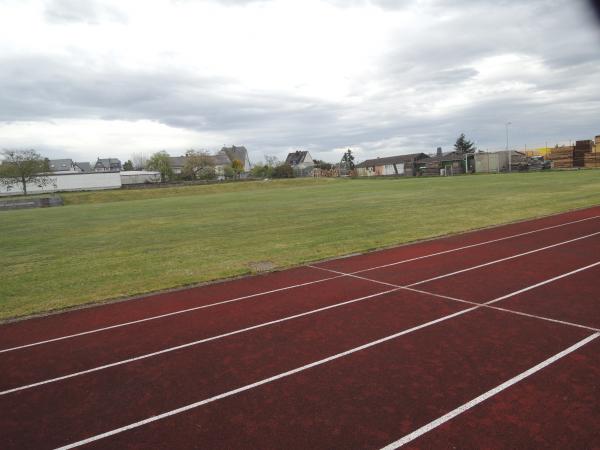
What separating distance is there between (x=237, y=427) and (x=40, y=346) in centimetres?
504

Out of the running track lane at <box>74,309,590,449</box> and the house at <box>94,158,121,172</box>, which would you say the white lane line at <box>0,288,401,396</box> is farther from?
the house at <box>94,158,121,172</box>

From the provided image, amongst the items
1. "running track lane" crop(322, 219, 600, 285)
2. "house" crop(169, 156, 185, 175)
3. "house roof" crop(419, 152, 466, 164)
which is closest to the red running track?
"running track lane" crop(322, 219, 600, 285)

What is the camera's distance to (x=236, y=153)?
443 feet

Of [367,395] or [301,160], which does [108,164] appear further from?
[367,395]

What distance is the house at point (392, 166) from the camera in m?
98.4

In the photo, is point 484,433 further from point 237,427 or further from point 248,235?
point 248,235

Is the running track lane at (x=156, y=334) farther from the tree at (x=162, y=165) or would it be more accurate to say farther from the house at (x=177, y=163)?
the house at (x=177, y=163)

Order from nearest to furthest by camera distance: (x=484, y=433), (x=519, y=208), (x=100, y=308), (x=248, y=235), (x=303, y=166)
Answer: (x=484, y=433) < (x=100, y=308) < (x=248, y=235) < (x=519, y=208) < (x=303, y=166)

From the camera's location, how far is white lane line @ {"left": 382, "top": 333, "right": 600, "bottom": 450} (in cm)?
462

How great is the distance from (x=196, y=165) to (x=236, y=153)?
40.6 metres

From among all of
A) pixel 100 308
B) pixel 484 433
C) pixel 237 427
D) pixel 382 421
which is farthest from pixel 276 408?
pixel 100 308

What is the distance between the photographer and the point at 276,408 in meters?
5.38

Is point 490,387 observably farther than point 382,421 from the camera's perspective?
Yes

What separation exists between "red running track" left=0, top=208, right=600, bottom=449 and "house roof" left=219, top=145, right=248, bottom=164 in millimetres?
125076
